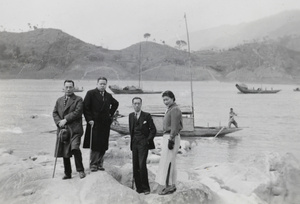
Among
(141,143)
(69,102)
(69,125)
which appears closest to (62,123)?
(69,125)

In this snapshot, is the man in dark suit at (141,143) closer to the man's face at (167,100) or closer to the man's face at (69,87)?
the man's face at (167,100)

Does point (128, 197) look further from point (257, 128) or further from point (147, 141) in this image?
point (257, 128)

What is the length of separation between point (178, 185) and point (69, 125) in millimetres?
1907

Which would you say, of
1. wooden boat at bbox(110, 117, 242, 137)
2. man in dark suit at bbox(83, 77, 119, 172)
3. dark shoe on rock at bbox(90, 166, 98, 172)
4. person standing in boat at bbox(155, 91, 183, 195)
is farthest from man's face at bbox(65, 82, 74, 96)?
wooden boat at bbox(110, 117, 242, 137)

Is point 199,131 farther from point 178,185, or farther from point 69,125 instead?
point 69,125

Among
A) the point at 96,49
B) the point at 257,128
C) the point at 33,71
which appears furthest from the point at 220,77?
the point at 257,128

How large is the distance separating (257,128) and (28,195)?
2339 centimetres

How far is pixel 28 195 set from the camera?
4379 mm

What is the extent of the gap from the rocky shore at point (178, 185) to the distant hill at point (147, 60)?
55932 millimetres

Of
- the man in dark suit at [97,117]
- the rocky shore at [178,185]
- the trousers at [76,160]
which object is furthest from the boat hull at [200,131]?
the trousers at [76,160]

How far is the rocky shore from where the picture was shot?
427cm

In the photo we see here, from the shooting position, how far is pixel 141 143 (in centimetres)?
466

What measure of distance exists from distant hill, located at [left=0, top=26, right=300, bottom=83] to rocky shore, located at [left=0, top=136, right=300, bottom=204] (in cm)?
5593

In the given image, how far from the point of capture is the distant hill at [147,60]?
69.6m
